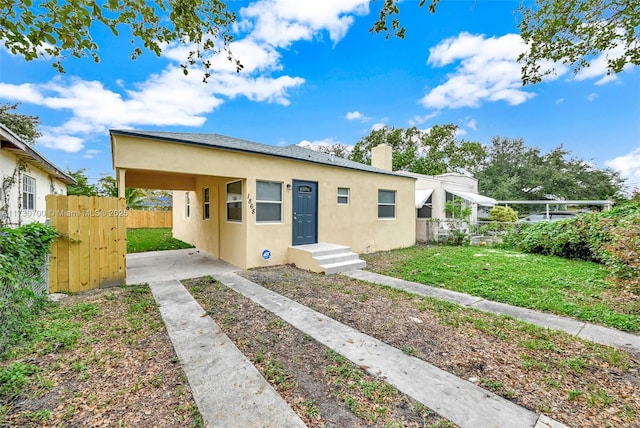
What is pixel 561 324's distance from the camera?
13.6ft

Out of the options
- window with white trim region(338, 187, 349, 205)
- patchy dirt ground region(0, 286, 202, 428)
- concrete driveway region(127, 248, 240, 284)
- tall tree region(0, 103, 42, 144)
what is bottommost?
concrete driveway region(127, 248, 240, 284)

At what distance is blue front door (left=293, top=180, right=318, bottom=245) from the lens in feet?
29.1

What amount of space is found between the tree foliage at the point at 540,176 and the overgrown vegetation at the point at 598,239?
1876 cm

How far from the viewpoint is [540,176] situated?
28203 mm

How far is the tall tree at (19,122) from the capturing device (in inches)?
683

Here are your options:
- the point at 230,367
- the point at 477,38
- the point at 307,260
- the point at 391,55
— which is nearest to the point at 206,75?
the point at 230,367

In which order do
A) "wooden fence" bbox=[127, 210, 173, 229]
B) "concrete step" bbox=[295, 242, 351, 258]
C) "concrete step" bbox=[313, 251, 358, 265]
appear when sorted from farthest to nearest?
"wooden fence" bbox=[127, 210, 173, 229], "concrete step" bbox=[295, 242, 351, 258], "concrete step" bbox=[313, 251, 358, 265]

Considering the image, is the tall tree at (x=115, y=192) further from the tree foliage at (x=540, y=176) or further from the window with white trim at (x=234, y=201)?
the tree foliage at (x=540, y=176)

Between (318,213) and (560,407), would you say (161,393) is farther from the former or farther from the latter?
(318,213)

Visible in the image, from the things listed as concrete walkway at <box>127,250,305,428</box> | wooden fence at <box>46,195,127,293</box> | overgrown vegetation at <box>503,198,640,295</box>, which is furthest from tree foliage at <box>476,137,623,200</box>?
wooden fence at <box>46,195,127,293</box>

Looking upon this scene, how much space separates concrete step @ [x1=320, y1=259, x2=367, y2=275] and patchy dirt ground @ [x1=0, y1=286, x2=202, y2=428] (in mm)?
4336

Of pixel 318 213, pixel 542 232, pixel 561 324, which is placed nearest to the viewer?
pixel 561 324

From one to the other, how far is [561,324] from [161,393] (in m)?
5.45

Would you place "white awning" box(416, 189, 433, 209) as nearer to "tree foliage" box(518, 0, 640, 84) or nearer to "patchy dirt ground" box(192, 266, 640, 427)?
"tree foliage" box(518, 0, 640, 84)
